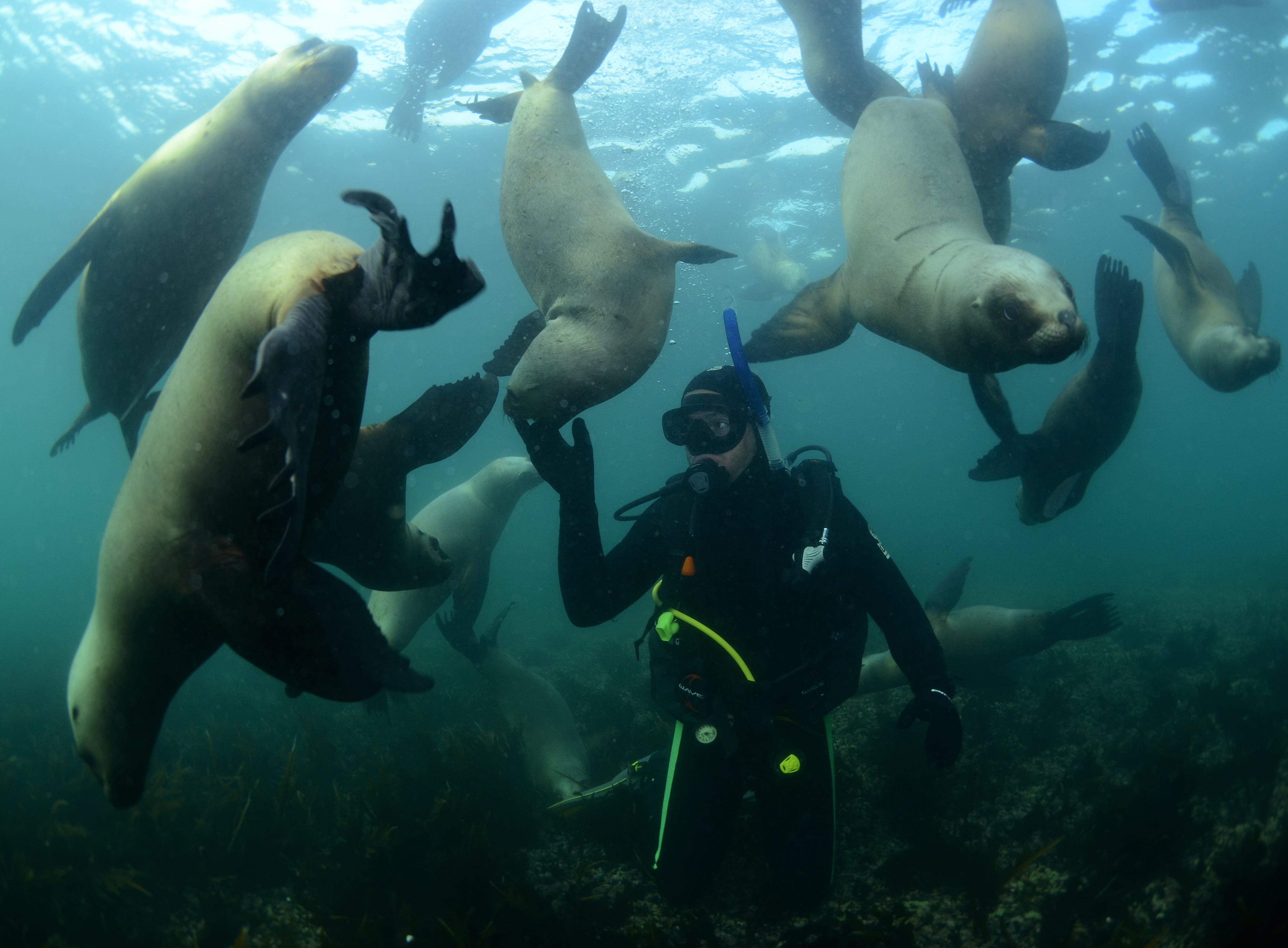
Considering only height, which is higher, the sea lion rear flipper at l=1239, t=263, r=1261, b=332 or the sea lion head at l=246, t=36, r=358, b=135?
the sea lion head at l=246, t=36, r=358, b=135

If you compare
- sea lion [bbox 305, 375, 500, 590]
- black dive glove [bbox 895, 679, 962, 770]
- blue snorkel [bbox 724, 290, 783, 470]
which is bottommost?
black dive glove [bbox 895, 679, 962, 770]

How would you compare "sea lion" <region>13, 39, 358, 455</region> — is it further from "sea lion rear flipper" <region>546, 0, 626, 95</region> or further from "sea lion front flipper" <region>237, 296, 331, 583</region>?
"sea lion front flipper" <region>237, 296, 331, 583</region>

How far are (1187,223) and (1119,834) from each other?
205 inches

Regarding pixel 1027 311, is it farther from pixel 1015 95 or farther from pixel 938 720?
pixel 1015 95

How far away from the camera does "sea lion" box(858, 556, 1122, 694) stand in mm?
5684

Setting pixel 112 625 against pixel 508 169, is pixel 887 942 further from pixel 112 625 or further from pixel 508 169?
pixel 508 169

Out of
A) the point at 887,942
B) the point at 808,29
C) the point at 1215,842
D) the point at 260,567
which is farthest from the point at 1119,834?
the point at 808,29

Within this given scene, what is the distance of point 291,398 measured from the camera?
1350mm

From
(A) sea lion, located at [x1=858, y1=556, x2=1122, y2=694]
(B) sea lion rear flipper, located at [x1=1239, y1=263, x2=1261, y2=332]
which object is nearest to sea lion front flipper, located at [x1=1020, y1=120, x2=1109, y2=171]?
(B) sea lion rear flipper, located at [x1=1239, y1=263, x2=1261, y2=332]

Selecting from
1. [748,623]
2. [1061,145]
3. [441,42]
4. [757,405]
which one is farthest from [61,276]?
[441,42]

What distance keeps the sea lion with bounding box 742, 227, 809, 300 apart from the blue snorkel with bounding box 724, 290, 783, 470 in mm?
18520

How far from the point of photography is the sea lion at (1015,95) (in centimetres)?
431

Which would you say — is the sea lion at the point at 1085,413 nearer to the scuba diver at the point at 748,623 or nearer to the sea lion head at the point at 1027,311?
the scuba diver at the point at 748,623

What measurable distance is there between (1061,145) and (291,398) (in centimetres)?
502
